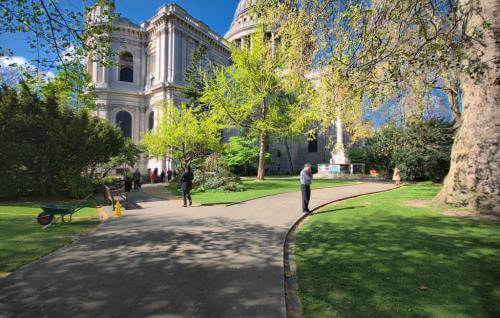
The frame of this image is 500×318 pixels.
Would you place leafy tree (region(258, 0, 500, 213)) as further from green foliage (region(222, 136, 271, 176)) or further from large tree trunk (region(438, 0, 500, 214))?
green foliage (region(222, 136, 271, 176))

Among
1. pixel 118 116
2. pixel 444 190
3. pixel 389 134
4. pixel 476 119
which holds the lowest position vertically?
pixel 444 190

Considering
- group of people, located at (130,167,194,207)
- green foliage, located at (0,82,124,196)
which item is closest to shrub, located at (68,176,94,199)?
green foliage, located at (0,82,124,196)

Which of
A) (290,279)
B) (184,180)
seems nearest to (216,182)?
(184,180)

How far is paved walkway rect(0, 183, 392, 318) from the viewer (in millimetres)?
3330

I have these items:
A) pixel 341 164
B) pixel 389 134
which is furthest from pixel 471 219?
pixel 341 164

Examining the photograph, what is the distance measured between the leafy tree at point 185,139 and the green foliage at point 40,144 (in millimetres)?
5116

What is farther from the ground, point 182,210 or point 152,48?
point 152,48

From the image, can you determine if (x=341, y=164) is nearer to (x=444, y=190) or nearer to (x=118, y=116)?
(x=444, y=190)

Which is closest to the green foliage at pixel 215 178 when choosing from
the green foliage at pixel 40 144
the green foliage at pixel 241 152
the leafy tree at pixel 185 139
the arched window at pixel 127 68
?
the leafy tree at pixel 185 139

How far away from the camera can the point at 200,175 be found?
60.3 ft

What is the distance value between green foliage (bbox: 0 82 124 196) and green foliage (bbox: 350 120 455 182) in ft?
67.3

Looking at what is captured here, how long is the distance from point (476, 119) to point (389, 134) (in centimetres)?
1607

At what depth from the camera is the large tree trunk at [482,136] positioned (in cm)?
789

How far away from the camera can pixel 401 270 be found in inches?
168
